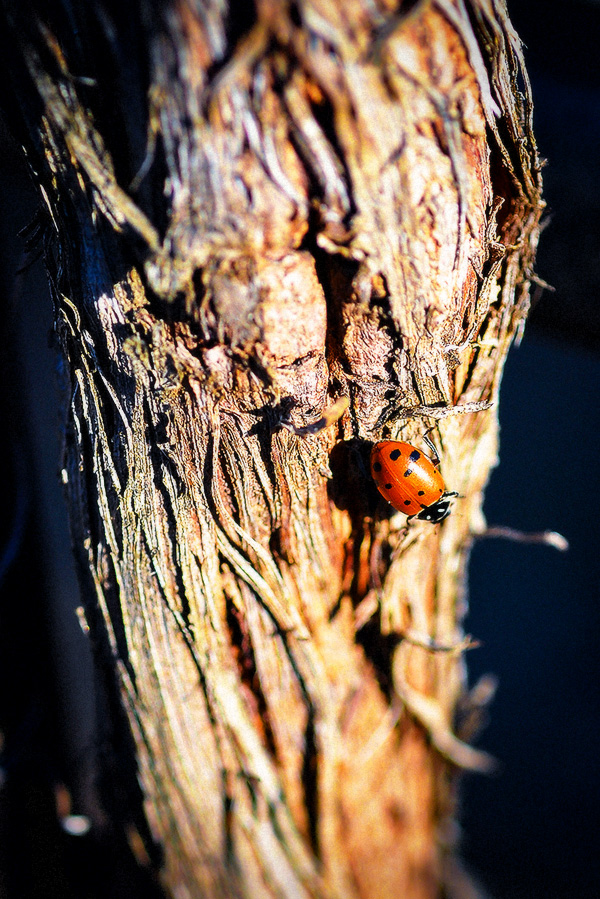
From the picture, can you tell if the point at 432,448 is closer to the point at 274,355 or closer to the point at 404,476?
the point at 404,476

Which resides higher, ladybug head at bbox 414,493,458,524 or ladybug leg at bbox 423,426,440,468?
ladybug leg at bbox 423,426,440,468

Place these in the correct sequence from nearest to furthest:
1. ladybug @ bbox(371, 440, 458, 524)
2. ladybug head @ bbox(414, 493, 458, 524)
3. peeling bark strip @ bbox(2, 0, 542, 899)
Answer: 1. peeling bark strip @ bbox(2, 0, 542, 899)
2. ladybug @ bbox(371, 440, 458, 524)
3. ladybug head @ bbox(414, 493, 458, 524)

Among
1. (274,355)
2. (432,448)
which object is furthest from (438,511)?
(274,355)

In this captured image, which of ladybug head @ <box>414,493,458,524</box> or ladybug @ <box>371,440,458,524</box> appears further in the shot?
ladybug head @ <box>414,493,458,524</box>

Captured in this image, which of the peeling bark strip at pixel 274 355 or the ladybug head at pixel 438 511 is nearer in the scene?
the peeling bark strip at pixel 274 355

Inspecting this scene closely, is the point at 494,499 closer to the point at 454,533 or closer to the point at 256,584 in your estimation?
the point at 454,533

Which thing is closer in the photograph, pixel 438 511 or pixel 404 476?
pixel 404 476
